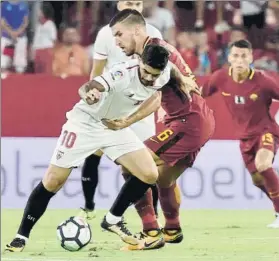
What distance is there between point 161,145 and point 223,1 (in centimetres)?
600

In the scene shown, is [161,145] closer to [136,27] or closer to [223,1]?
[136,27]

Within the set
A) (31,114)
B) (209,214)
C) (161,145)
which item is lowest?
(209,214)

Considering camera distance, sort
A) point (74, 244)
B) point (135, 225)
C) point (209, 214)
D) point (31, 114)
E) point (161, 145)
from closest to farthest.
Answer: point (74, 244) < point (161, 145) < point (135, 225) < point (209, 214) < point (31, 114)

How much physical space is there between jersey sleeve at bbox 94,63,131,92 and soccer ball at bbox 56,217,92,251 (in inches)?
41.1

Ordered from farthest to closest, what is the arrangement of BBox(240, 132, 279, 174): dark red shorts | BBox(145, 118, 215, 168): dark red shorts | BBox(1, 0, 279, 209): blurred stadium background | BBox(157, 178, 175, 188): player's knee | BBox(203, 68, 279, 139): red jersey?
BBox(1, 0, 279, 209): blurred stadium background, BBox(203, 68, 279, 139): red jersey, BBox(240, 132, 279, 174): dark red shorts, BBox(157, 178, 175, 188): player's knee, BBox(145, 118, 215, 168): dark red shorts

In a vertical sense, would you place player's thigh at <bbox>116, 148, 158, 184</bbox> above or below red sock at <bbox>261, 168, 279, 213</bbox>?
above

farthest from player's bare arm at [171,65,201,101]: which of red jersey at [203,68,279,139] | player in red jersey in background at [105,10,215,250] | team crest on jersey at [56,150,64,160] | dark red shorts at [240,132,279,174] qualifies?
red jersey at [203,68,279,139]

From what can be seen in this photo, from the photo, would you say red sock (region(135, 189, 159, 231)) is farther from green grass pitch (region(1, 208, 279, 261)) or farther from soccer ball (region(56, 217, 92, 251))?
soccer ball (region(56, 217, 92, 251))

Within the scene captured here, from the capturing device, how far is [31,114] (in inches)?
470

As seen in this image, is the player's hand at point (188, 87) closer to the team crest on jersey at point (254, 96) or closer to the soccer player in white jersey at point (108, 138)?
the soccer player in white jersey at point (108, 138)

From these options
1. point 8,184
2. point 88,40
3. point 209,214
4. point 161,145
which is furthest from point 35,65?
point 161,145

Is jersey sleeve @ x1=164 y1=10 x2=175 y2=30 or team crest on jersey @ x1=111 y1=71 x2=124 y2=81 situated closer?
team crest on jersey @ x1=111 y1=71 x2=124 y2=81

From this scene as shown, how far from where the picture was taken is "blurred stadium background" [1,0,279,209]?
38.2 ft

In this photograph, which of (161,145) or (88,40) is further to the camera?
(88,40)
